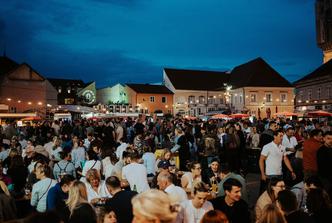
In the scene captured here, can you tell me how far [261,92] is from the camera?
5431 centimetres

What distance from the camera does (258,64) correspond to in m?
56.9

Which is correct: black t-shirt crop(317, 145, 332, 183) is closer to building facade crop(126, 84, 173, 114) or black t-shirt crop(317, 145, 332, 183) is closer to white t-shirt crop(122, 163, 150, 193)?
white t-shirt crop(122, 163, 150, 193)

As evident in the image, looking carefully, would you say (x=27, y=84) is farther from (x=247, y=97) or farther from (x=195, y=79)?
(x=247, y=97)

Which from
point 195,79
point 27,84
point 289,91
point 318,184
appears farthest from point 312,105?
point 318,184

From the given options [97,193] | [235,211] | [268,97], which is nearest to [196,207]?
[235,211]

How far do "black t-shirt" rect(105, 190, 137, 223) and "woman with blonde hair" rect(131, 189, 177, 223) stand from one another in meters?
2.26

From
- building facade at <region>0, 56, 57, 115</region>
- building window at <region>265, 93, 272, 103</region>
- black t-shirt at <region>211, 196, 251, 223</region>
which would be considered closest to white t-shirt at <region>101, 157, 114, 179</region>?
black t-shirt at <region>211, 196, 251, 223</region>

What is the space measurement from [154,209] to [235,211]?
282cm

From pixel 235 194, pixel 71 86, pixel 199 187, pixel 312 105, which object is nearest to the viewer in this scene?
pixel 199 187

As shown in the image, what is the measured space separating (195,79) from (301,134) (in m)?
47.6

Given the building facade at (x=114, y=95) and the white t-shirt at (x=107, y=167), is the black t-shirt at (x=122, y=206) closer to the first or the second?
the white t-shirt at (x=107, y=167)

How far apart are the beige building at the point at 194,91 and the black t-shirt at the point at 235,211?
51.6m

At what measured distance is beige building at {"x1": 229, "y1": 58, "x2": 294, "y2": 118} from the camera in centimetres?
5397

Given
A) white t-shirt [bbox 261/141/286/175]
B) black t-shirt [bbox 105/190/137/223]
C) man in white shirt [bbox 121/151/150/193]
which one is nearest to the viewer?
black t-shirt [bbox 105/190/137/223]
